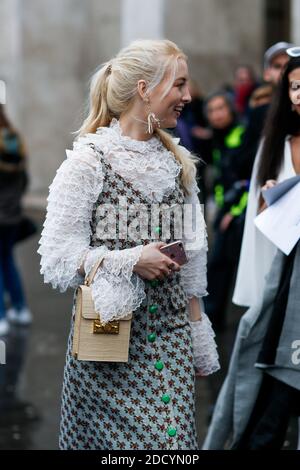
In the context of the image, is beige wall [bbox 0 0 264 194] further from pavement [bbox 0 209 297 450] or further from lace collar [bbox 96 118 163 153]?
lace collar [bbox 96 118 163 153]

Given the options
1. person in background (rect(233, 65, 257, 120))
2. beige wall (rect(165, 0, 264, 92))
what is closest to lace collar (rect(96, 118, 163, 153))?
person in background (rect(233, 65, 257, 120))

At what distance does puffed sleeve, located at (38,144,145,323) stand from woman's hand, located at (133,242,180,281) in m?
0.02

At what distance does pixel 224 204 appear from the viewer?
734cm

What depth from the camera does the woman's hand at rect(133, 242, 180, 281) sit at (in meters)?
3.67

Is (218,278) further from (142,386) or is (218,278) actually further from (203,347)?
(142,386)

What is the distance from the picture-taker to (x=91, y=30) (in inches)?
661

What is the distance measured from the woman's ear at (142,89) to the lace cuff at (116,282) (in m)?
0.56

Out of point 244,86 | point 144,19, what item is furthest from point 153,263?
point 144,19

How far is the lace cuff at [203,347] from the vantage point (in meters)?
4.05

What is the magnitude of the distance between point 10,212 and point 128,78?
191 inches

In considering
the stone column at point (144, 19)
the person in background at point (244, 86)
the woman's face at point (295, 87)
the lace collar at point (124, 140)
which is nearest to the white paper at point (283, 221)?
the woman's face at point (295, 87)

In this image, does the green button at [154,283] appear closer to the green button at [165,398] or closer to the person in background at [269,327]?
the green button at [165,398]

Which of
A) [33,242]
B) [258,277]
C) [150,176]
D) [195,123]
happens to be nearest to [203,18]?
[195,123]

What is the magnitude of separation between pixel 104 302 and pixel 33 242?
9.66 m
